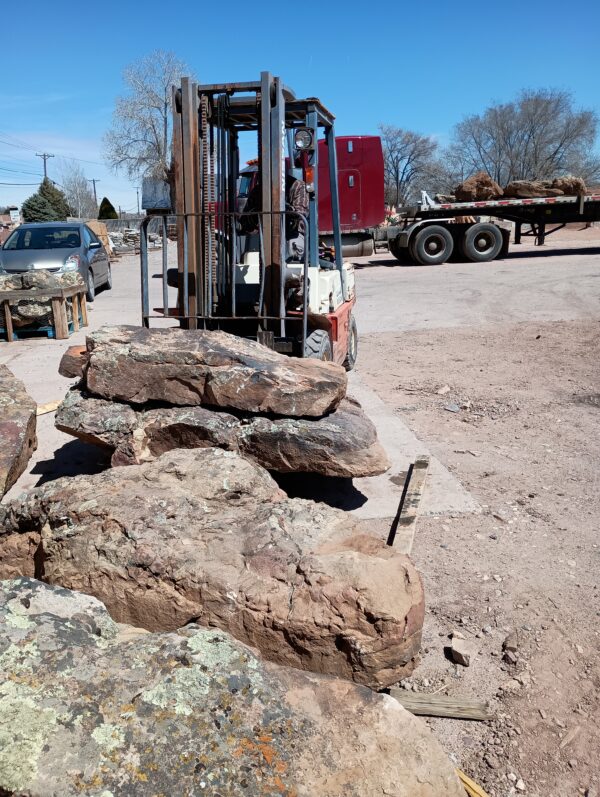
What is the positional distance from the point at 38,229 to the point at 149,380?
10.6 meters

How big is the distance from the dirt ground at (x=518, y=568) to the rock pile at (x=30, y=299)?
5.37m

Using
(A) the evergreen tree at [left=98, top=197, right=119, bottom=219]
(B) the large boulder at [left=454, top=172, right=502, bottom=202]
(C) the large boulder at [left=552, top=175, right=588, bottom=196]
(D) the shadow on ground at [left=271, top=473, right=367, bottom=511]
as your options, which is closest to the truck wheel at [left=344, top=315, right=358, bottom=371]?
(D) the shadow on ground at [left=271, top=473, right=367, bottom=511]

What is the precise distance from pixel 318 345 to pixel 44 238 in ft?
31.6

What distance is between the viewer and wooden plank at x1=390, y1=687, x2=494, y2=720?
9.36 ft

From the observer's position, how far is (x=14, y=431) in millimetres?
4363

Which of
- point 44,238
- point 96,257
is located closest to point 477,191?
point 96,257

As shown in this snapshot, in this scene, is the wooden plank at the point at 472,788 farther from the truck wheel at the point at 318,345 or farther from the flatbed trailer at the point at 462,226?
the flatbed trailer at the point at 462,226

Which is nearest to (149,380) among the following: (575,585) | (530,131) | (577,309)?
(575,585)

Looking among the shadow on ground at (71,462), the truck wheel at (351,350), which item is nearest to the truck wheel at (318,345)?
the shadow on ground at (71,462)

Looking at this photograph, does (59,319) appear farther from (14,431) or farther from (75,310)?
(14,431)

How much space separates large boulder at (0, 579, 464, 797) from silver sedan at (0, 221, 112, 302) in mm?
11261

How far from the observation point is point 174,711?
195cm

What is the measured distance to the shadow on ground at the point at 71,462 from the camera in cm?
529

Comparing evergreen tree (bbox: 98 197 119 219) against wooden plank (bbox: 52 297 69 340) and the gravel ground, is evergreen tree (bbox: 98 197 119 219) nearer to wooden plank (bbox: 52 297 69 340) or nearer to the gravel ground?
wooden plank (bbox: 52 297 69 340)
